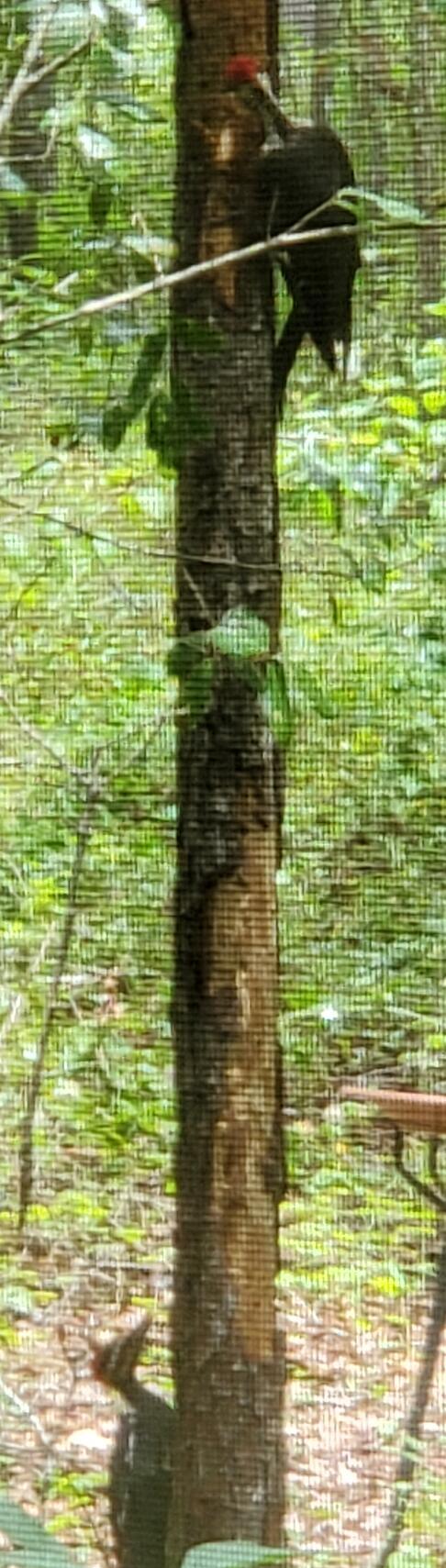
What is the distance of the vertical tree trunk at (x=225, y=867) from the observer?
0.69 meters

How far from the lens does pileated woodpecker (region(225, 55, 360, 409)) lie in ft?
2.22

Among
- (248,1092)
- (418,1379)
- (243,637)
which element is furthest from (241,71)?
(418,1379)

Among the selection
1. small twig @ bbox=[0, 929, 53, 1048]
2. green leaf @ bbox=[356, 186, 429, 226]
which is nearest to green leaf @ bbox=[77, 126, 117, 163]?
green leaf @ bbox=[356, 186, 429, 226]

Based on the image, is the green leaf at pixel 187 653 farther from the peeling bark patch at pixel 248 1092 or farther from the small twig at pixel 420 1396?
the small twig at pixel 420 1396

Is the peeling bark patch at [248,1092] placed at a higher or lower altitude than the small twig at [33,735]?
lower

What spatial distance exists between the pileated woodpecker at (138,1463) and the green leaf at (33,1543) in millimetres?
29

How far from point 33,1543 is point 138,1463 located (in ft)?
0.20

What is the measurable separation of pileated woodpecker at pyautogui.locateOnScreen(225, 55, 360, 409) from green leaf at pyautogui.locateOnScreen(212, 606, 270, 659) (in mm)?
115

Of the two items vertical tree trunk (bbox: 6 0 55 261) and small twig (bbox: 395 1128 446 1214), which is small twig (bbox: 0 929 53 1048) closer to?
small twig (bbox: 395 1128 446 1214)

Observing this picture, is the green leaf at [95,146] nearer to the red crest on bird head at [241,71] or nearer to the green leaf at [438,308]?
the red crest on bird head at [241,71]

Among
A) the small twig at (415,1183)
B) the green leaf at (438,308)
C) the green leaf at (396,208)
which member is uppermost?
the green leaf at (396,208)

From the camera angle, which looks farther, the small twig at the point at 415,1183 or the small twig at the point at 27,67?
the small twig at the point at 27,67

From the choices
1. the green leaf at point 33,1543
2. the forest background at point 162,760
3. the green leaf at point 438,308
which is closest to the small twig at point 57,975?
the forest background at point 162,760

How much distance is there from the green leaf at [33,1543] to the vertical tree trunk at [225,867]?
5 centimetres
